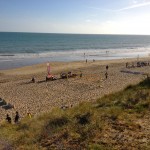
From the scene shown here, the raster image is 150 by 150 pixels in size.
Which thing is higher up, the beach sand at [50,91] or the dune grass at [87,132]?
the dune grass at [87,132]

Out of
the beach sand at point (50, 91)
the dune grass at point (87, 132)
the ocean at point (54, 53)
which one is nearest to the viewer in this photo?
the dune grass at point (87, 132)

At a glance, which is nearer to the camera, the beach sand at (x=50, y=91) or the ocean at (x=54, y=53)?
the beach sand at (x=50, y=91)

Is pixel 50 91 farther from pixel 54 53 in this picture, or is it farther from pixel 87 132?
pixel 54 53

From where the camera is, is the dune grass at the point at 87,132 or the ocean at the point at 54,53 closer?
the dune grass at the point at 87,132

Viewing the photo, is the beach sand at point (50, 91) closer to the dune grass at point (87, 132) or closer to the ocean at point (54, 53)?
the dune grass at point (87, 132)

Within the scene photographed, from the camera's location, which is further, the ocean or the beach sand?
the ocean

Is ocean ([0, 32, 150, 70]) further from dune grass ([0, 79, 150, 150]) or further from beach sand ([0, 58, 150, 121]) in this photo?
dune grass ([0, 79, 150, 150])

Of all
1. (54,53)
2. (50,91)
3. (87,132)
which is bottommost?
(50,91)

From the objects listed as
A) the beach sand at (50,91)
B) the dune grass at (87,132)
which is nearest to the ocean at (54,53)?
the beach sand at (50,91)

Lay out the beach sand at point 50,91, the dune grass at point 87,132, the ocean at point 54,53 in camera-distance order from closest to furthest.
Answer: the dune grass at point 87,132, the beach sand at point 50,91, the ocean at point 54,53

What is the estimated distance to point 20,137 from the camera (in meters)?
9.87

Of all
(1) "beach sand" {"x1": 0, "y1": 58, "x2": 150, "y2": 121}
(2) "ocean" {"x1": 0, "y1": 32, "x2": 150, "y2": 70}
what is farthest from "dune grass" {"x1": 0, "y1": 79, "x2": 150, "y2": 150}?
(2) "ocean" {"x1": 0, "y1": 32, "x2": 150, "y2": 70}

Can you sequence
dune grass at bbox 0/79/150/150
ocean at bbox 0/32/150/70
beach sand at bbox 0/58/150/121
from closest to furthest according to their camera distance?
1. dune grass at bbox 0/79/150/150
2. beach sand at bbox 0/58/150/121
3. ocean at bbox 0/32/150/70

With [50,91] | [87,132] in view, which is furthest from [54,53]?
[87,132]
